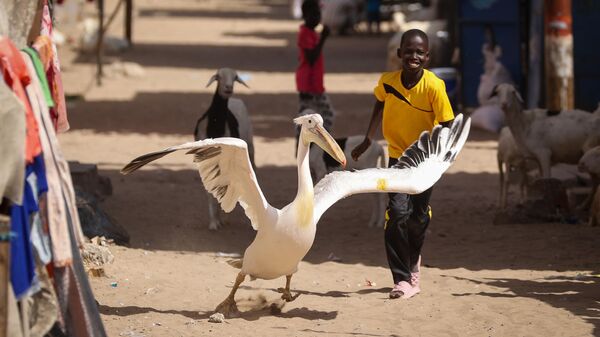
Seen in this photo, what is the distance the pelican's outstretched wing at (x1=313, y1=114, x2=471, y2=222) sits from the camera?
7.85 m

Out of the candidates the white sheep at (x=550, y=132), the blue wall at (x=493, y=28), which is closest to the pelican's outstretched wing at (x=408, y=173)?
the white sheep at (x=550, y=132)

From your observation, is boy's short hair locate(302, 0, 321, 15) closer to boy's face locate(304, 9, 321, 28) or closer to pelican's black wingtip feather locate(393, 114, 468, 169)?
boy's face locate(304, 9, 321, 28)

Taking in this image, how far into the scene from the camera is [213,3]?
59.8 m

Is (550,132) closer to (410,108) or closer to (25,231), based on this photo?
(410,108)

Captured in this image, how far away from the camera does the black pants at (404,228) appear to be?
335 inches

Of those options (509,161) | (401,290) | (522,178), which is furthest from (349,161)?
(401,290)

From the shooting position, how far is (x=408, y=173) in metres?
8.09

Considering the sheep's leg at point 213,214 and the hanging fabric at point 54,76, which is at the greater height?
the hanging fabric at point 54,76

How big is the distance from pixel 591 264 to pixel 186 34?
3064cm

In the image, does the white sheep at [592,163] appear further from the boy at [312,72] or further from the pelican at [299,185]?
the pelican at [299,185]

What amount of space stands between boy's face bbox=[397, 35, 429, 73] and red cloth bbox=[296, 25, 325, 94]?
4.82 meters

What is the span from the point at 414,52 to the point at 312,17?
4752 mm

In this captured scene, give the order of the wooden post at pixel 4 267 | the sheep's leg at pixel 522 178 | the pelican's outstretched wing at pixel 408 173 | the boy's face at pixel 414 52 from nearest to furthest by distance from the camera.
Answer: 1. the wooden post at pixel 4 267
2. the pelican's outstretched wing at pixel 408 173
3. the boy's face at pixel 414 52
4. the sheep's leg at pixel 522 178

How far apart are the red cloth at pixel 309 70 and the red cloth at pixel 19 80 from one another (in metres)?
7.42
